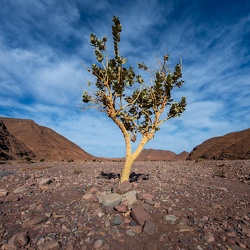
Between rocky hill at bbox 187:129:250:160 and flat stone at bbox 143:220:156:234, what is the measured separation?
133 feet

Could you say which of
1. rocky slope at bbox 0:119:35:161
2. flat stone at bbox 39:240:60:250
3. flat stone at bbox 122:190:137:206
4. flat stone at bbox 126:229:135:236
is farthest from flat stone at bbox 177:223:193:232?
rocky slope at bbox 0:119:35:161

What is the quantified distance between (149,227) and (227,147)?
167 ft

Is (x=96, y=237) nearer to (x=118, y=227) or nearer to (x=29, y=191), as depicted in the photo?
(x=118, y=227)

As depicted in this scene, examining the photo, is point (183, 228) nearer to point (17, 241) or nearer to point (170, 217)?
point (170, 217)

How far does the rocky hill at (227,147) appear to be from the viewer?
44594mm

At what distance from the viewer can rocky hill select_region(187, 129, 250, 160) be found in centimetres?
4459

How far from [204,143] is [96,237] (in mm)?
64185

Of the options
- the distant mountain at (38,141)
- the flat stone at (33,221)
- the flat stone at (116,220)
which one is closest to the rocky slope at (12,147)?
the distant mountain at (38,141)

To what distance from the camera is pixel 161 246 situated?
586cm

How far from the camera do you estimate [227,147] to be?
5162 cm

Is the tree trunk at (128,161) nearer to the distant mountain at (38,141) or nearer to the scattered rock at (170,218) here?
the scattered rock at (170,218)

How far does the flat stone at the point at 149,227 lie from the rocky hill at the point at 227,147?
40435mm

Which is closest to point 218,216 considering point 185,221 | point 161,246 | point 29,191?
point 185,221

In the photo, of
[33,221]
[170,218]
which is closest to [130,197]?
[170,218]
